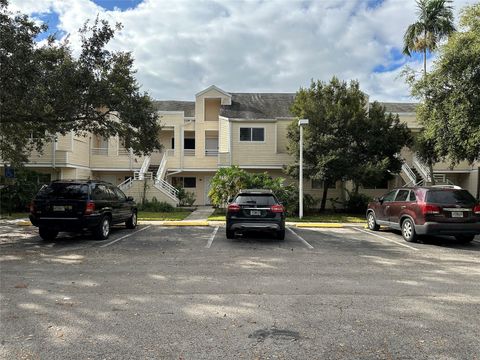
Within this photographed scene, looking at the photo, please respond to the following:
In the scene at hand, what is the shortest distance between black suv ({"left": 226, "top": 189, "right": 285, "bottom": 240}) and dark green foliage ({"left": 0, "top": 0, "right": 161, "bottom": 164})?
5.25m

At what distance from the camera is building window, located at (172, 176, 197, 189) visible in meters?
29.9

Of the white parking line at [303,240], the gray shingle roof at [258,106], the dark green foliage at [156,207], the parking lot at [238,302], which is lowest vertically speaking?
the parking lot at [238,302]

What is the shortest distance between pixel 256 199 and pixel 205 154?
17718mm

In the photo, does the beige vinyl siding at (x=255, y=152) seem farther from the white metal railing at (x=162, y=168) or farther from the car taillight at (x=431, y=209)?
the car taillight at (x=431, y=209)

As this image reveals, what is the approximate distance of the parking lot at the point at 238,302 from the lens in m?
4.17

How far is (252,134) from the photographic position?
26.4m

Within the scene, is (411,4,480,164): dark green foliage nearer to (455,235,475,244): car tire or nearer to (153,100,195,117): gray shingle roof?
(455,235,475,244): car tire

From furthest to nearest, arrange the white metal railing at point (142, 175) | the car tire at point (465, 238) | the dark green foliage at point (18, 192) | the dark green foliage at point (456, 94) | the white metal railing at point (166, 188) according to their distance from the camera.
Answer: the white metal railing at point (142, 175), the white metal railing at point (166, 188), the dark green foliage at point (18, 192), the dark green foliage at point (456, 94), the car tire at point (465, 238)

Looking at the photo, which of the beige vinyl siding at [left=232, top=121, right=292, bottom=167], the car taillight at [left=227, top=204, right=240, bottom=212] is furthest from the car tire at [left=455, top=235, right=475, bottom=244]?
the beige vinyl siding at [left=232, top=121, right=292, bottom=167]

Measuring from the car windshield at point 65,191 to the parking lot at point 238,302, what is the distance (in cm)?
141

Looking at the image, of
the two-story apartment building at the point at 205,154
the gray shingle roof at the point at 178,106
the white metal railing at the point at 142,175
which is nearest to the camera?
the white metal railing at the point at 142,175

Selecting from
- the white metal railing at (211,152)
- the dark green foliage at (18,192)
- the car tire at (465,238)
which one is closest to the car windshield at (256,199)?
the car tire at (465,238)

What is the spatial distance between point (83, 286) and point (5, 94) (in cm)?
659

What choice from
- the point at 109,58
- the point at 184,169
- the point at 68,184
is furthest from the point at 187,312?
the point at 184,169
